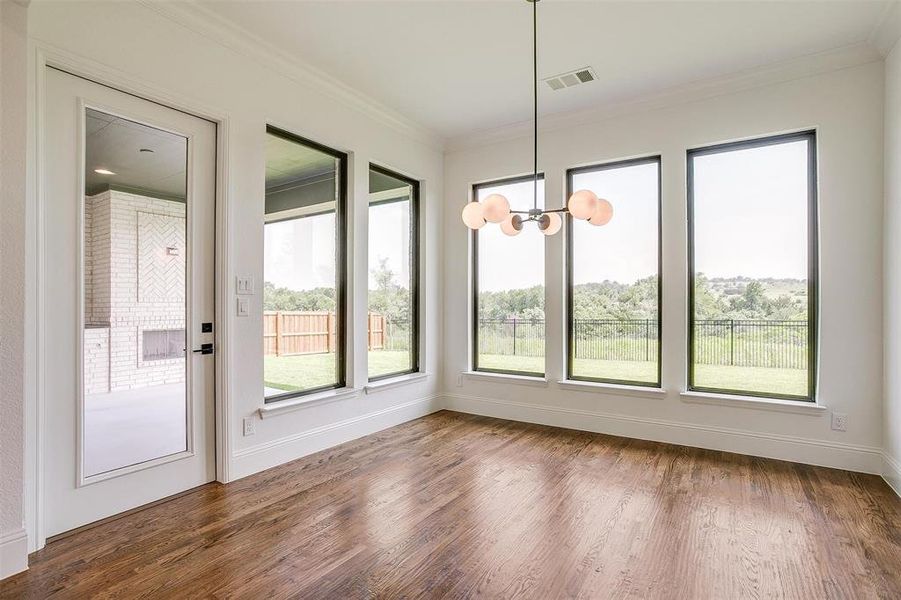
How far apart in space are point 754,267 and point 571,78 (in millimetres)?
2190

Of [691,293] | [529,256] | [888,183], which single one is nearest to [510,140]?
[529,256]

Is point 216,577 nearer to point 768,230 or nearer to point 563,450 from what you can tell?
point 563,450

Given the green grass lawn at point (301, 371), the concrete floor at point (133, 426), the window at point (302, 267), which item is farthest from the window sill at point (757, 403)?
the concrete floor at point (133, 426)

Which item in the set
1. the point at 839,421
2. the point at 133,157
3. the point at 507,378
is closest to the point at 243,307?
the point at 133,157

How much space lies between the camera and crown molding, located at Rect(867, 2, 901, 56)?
9.62ft

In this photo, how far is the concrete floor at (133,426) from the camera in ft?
8.64

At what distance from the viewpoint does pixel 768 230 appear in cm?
390

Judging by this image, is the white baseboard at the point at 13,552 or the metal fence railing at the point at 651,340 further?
the metal fence railing at the point at 651,340

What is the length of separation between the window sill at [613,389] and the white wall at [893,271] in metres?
1.48

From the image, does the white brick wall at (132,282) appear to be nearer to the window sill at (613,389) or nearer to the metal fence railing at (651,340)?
the metal fence railing at (651,340)

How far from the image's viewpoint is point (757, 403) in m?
3.80

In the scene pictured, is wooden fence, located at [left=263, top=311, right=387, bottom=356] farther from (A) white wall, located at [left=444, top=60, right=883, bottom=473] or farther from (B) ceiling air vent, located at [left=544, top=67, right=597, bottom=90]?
(B) ceiling air vent, located at [left=544, top=67, right=597, bottom=90]

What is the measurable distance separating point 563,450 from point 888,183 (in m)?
3.04

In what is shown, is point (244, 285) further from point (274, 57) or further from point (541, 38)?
point (541, 38)
